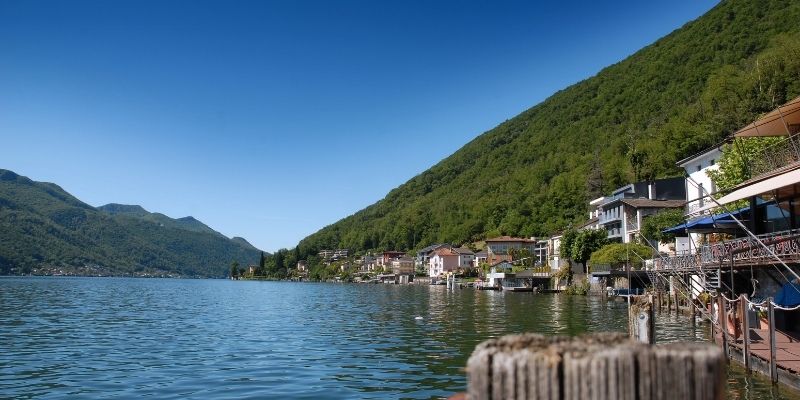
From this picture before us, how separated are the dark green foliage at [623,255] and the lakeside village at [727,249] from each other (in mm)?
158

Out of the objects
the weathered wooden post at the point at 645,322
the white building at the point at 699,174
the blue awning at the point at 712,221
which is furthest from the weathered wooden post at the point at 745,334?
the white building at the point at 699,174

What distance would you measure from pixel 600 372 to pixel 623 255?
74.8 m

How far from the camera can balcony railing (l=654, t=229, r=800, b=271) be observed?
2386 centimetres

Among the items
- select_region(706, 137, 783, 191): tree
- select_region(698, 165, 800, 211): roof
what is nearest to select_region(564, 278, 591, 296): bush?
select_region(706, 137, 783, 191): tree

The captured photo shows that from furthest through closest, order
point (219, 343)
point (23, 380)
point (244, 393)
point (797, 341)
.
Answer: point (219, 343), point (797, 341), point (23, 380), point (244, 393)

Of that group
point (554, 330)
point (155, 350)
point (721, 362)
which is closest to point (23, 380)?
point (155, 350)

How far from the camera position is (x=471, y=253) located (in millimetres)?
187750

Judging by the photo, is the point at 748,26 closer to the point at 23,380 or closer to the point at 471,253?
the point at 471,253

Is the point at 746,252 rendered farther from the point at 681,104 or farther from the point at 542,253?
the point at 681,104

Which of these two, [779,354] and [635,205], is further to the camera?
[635,205]

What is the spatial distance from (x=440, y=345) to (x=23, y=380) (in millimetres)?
17238

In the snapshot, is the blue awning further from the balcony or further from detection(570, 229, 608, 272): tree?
the balcony

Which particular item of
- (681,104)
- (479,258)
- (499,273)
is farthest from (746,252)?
(479,258)

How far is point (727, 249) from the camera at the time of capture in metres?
29.5
